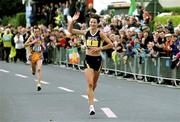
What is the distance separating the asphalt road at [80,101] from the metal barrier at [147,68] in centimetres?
59

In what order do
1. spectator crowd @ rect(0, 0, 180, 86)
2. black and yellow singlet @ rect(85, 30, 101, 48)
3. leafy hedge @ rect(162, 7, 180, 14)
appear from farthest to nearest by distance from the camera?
leafy hedge @ rect(162, 7, 180, 14) → spectator crowd @ rect(0, 0, 180, 86) → black and yellow singlet @ rect(85, 30, 101, 48)

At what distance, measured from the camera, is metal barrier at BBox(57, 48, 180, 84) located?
23.4 m

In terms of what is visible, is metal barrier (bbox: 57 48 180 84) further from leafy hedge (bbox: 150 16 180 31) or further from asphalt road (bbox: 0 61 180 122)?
leafy hedge (bbox: 150 16 180 31)

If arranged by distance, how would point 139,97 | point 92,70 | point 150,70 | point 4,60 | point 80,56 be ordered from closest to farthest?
point 92,70 < point 139,97 < point 150,70 < point 80,56 < point 4,60

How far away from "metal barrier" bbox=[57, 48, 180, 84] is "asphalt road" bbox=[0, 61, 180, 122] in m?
0.59

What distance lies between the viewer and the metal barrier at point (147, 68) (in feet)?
76.6

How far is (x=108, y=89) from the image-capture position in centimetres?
2167

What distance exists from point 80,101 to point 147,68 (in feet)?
24.8

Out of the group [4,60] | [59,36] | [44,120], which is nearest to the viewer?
[44,120]

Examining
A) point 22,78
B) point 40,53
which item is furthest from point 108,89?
point 22,78

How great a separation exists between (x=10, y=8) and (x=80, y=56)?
104 feet

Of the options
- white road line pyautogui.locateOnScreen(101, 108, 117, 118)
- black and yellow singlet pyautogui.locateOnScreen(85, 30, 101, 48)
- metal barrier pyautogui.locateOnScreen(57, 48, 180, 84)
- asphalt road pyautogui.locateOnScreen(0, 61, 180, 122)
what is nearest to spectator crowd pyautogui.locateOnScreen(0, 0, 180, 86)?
metal barrier pyautogui.locateOnScreen(57, 48, 180, 84)

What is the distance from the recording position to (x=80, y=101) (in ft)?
58.4

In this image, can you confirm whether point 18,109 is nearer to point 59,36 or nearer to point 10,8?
point 59,36
